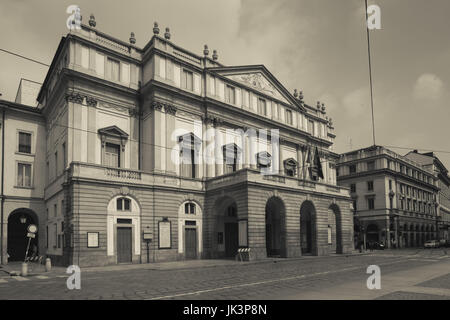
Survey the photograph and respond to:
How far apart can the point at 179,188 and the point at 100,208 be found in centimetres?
743

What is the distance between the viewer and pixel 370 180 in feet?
239

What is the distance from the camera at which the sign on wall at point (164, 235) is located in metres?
32.5

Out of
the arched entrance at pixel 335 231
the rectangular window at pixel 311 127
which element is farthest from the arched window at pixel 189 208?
the rectangular window at pixel 311 127

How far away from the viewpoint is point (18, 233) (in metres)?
38.0

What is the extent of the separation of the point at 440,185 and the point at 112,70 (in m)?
97.1

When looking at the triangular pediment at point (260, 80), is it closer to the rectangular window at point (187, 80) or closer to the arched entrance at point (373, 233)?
the rectangular window at point (187, 80)

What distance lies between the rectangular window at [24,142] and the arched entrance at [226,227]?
1887cm

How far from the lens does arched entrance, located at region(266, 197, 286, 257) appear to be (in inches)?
1425

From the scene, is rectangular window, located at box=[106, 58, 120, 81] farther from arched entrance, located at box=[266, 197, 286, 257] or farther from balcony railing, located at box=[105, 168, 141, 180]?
arched entrance, located at box=[266, 197, 286, 257]

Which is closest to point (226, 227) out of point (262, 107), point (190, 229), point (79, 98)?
point (190, 229)

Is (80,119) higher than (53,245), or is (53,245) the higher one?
(80,119)

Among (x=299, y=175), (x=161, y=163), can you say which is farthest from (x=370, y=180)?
(x=161, y=163)

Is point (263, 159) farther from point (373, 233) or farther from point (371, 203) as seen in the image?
point (373, 233)
